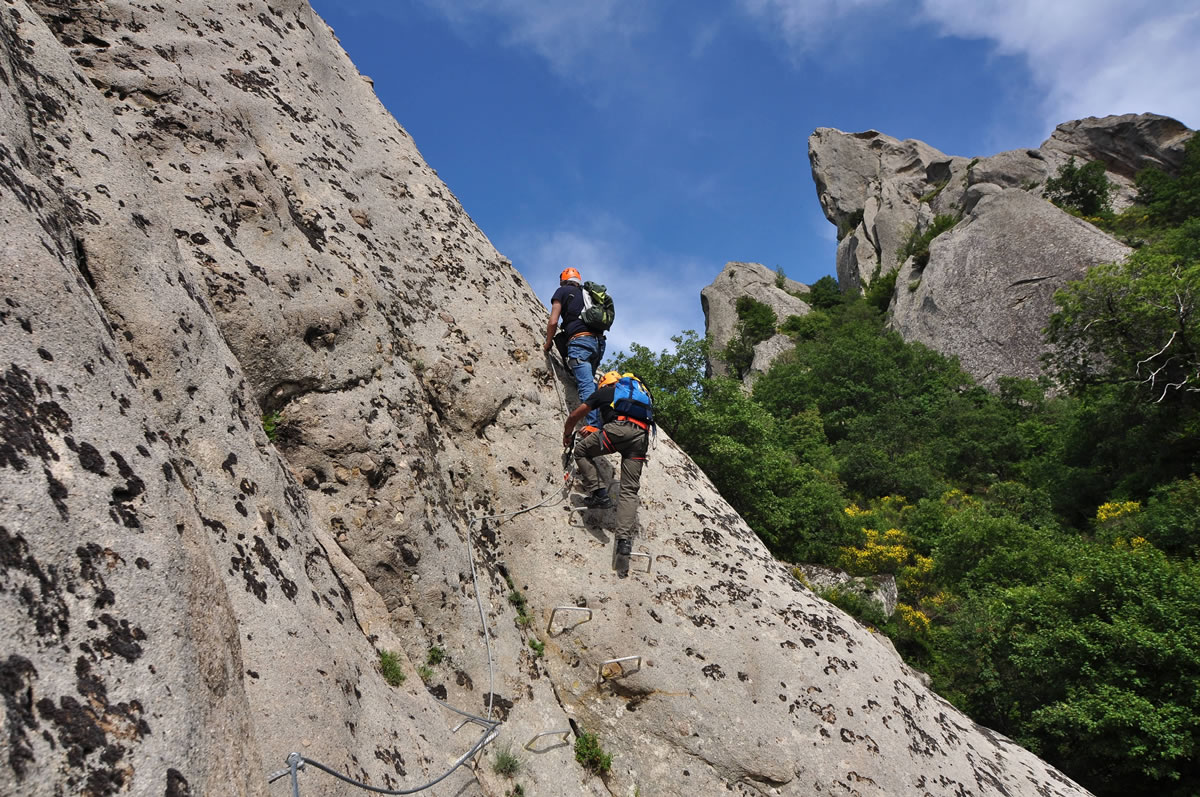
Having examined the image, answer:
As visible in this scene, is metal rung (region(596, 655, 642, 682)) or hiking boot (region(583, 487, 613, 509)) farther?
hiking boot (region(583, 487, 613, 509))

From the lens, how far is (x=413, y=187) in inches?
406

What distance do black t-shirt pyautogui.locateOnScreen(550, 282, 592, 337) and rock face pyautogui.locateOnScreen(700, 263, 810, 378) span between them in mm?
47443

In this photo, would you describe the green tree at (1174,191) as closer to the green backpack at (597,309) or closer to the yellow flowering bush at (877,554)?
the yellow flowering bush at (877,554)

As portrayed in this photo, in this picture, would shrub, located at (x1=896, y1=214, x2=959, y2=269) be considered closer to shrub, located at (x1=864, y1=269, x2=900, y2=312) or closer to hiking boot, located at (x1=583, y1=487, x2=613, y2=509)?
shrub, located at (x1=864, y1=269, x2=900, y2=312)

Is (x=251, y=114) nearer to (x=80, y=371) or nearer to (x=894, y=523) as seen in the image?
(x=80, y=371)

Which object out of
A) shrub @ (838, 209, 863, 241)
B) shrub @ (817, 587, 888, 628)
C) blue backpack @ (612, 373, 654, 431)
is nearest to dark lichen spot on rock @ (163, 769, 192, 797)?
blue backpack @ (612, 373, 654, 431)

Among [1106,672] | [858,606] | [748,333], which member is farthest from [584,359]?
[748,333]

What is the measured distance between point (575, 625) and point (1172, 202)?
59836mm

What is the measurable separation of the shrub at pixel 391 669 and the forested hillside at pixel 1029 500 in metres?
11.6

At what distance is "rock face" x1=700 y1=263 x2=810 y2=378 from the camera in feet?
188

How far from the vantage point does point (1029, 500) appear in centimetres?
2747

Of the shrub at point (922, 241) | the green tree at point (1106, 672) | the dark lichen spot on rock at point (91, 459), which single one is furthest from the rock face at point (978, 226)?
the dark lichen spot on rock at point (91, 459)

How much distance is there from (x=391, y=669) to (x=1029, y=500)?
28.2 metres

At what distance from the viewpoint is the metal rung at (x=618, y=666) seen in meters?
7.03
